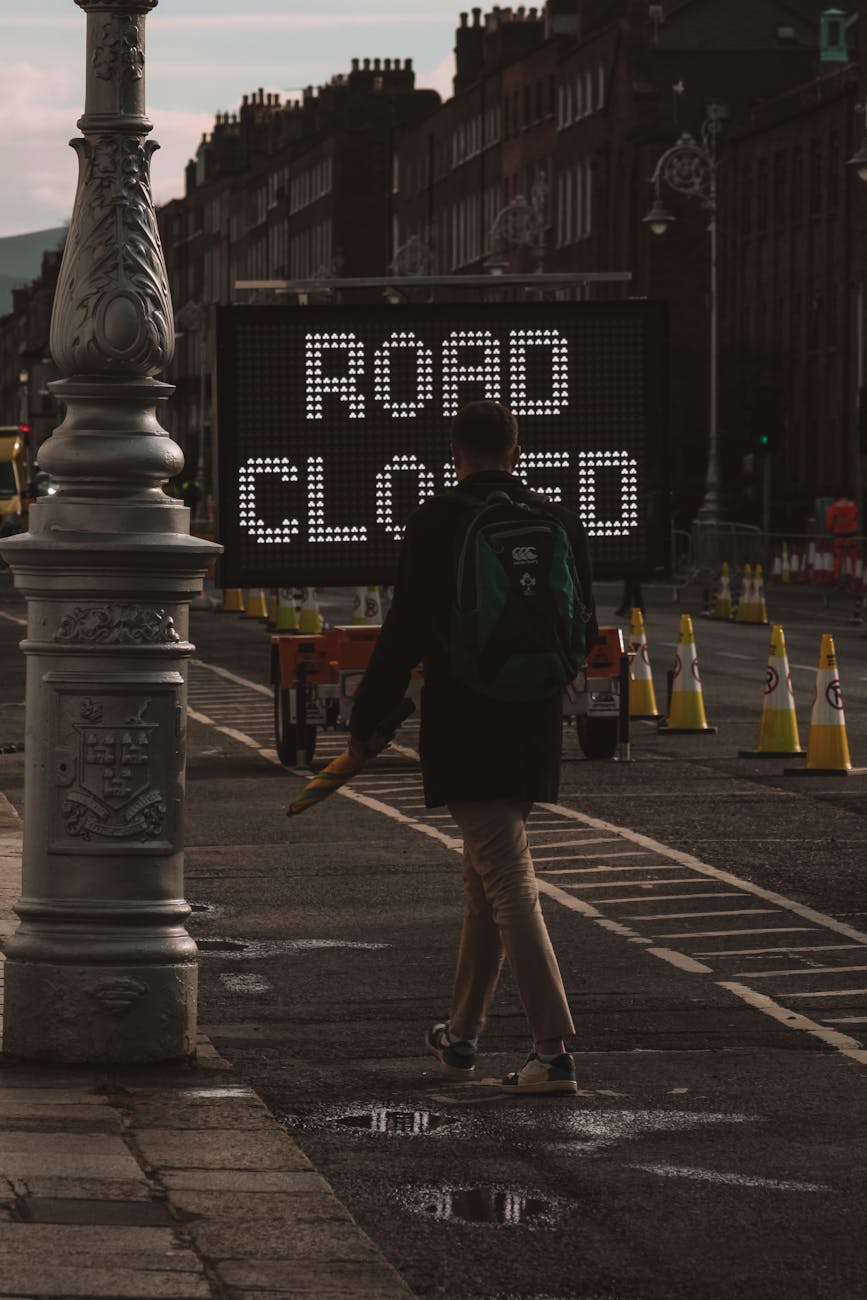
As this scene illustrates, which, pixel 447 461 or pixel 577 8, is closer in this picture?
pixel 447 461

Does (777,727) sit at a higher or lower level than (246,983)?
lower

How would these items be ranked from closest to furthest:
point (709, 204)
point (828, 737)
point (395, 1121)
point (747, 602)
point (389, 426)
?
point (395, 1121) < point (389, 426) < point (828, 737) < point (747, 602) < point (709, 204)

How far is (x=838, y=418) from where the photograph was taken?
73938mm

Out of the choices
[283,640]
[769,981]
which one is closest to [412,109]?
[283,640]

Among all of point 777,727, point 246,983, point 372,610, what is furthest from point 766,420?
point 246,983

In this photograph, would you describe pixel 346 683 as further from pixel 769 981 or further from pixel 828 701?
pixel 769 981

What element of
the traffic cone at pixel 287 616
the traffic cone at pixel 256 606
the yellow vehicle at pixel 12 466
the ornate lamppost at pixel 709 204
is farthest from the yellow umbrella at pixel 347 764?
the yellow vehicle at pixel 12 466

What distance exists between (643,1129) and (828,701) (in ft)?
37.1

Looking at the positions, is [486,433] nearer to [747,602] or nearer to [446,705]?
[446,705]

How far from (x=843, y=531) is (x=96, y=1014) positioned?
4728 centimetres

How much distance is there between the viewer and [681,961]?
10250 millimetres

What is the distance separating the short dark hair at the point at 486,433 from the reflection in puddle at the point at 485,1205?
→ 2.17 metres

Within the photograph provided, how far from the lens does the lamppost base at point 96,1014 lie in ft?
24.5

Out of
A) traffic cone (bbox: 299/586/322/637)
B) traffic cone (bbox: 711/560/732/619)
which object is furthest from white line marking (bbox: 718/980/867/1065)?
traffic cone (bbox: 711/560/732/619)
